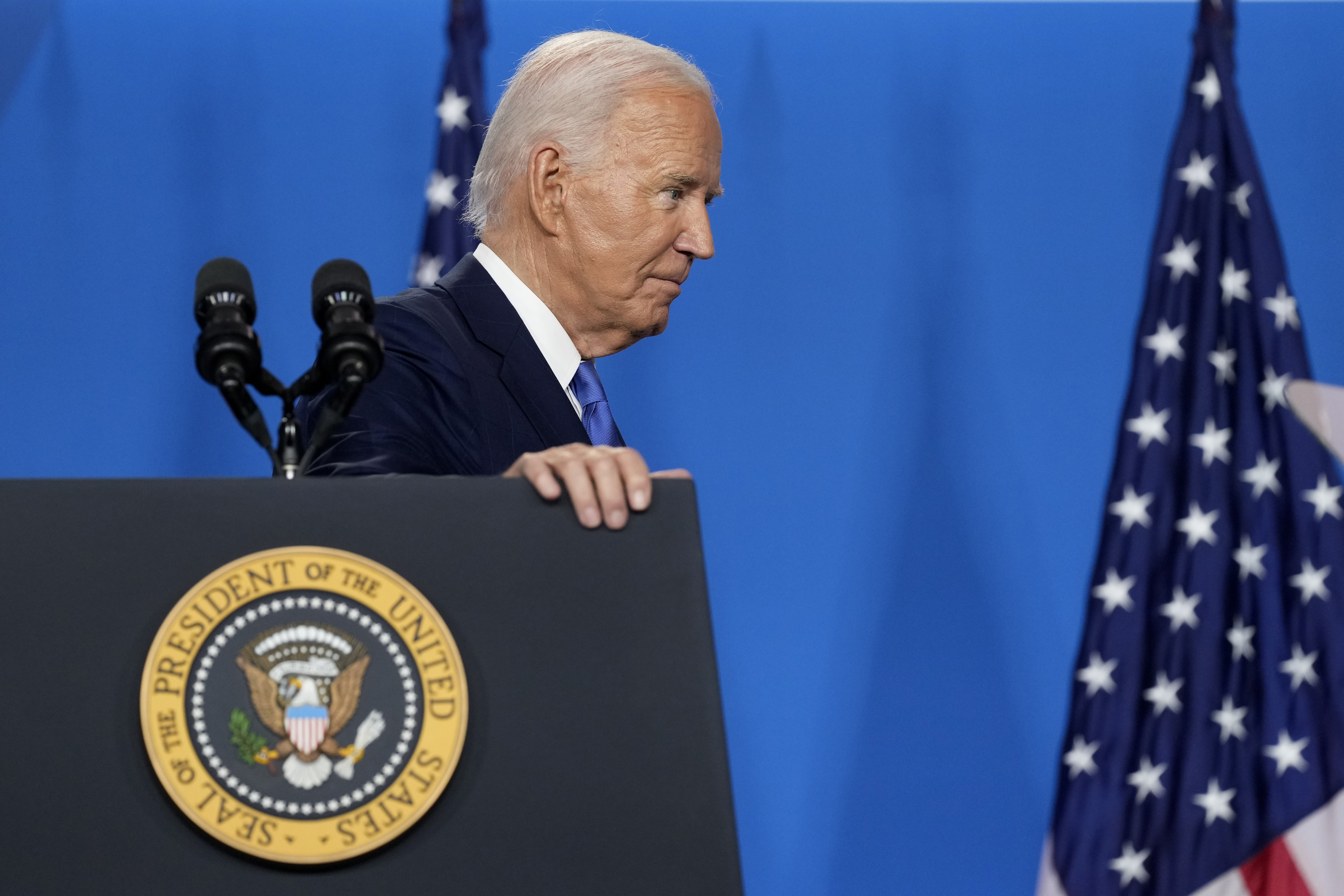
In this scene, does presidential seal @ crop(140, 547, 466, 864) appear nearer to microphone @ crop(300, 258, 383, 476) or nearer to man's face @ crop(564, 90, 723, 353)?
microphone @ crop(300, 258, 383, 476)

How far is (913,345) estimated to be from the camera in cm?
370

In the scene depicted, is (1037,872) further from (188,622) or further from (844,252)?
(188,622)

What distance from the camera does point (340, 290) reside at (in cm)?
105

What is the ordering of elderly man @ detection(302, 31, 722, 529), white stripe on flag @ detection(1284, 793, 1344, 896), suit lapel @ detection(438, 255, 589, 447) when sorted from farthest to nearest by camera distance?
1. white stripe on flag @ detection(1284, 793, 1344, 896)
2. elderly man @ detection(302, 31, 722, 529)
3. suit lapel @ detection(438, 255, 589, 447)

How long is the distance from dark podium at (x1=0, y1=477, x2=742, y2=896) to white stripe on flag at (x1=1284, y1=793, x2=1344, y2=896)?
2.70 meters

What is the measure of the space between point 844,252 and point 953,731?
4.55 feet

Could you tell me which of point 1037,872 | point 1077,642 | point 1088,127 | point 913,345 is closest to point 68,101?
point 913,345

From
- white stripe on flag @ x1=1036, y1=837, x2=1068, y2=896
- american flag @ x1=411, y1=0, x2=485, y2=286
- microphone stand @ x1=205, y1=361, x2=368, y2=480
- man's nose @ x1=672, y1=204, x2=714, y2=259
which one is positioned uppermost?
american flag @ x1=411, y1=0, x2=485, y2=286

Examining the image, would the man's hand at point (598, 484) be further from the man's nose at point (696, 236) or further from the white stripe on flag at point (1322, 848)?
the white stripe on flag at point (1322, 848)

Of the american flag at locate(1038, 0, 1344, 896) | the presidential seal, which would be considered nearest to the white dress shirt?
the presidential seal

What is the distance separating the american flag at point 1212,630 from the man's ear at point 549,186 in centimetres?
196

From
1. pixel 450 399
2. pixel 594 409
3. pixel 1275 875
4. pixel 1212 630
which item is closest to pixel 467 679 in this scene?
pixel 450 399

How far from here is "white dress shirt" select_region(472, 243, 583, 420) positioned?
5.58 ft

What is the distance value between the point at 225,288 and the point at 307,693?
35cm
